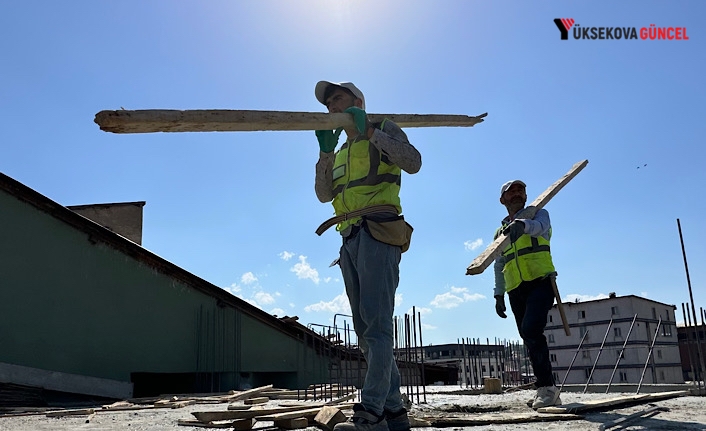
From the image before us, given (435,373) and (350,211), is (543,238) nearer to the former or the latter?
(350,211)

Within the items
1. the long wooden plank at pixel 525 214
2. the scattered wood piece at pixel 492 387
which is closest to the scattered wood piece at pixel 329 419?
the long wooden plank at pixel 525 214

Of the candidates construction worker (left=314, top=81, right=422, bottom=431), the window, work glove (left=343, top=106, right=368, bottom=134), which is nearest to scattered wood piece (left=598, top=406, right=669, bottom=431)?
construction worker (left=314, top=81, right=422, bottom=431)

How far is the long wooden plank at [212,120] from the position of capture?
274 centimetres

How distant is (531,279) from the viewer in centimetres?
533

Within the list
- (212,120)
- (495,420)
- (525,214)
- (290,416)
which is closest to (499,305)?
(525,214)

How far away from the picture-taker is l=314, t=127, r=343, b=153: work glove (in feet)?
12.0

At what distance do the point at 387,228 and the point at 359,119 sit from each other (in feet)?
2.18

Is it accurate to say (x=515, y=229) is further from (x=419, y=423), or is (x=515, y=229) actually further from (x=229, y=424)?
(x=229, y=424)

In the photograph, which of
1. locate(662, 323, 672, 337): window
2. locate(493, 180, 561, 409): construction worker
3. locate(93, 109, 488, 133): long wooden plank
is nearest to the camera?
locate(93, 109, 488, 133): long wooden plank

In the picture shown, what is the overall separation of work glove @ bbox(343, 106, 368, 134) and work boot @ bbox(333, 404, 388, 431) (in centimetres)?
155

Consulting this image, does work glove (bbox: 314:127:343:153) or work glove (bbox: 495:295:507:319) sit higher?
work glove (bbox: 314:127:343:153)

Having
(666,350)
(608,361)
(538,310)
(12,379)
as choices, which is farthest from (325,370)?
(666,350)

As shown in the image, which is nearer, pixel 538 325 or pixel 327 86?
pixel 327 86

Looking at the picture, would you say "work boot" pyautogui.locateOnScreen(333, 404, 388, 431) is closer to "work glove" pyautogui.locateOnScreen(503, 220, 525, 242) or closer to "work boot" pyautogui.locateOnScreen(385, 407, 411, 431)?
"work boot" pyautogui.locateOnScreen(385, 407, 411, 431)
